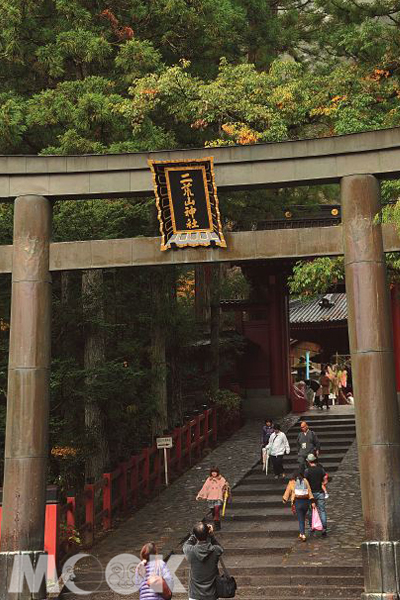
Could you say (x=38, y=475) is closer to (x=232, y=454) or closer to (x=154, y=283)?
(x=154, y=283)

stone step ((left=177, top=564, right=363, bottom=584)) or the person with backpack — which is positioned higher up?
the person with backpack

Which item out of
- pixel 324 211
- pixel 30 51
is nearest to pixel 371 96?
pixel 30 51

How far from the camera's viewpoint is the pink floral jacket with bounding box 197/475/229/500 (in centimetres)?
1470

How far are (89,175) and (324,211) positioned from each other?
17910 mm

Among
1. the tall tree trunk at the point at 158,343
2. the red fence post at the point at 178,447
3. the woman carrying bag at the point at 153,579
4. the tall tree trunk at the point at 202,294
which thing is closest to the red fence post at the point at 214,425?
the red fence post at the point at 178,447

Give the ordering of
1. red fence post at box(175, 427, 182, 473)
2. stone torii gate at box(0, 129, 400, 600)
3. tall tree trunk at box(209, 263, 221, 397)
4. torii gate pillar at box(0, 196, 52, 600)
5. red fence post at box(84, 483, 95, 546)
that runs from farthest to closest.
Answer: tall tree trunk at box(209, 263, 221, 397)
red fence post at box(175, 427, 182, 473)
red fence post at box(84, 483, 95, 546)
torii gate pillar at box(0, 196, 52, 600)
stone torii gate at box(0, 129, 400, 600)

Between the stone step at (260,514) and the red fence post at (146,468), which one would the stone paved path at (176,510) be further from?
the stone step at (260,514)

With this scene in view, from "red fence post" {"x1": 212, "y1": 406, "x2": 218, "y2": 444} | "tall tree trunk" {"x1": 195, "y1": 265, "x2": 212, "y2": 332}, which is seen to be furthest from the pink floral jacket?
"tall tree trunk" {"x1": 195, "y1": 265, "x2": 212, "y2": 332}

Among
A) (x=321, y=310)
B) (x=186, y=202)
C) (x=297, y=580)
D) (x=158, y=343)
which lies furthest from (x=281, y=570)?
(x=321, y=310)

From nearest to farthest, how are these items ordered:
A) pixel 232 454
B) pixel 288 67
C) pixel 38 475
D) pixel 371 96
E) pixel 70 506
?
pixel 38 475 < pixel 70 506 < pixel 371 96 < pixel 288 67 < pixel 232 454

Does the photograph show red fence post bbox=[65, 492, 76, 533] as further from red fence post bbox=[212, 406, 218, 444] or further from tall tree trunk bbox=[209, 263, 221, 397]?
tall tree trunk bbox=[209, 263, 221, 397]

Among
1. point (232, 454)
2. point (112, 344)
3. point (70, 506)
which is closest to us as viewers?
point (70, 506)

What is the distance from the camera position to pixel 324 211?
29438mm

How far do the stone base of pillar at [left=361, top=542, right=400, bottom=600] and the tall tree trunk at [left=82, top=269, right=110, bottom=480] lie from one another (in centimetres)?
743
